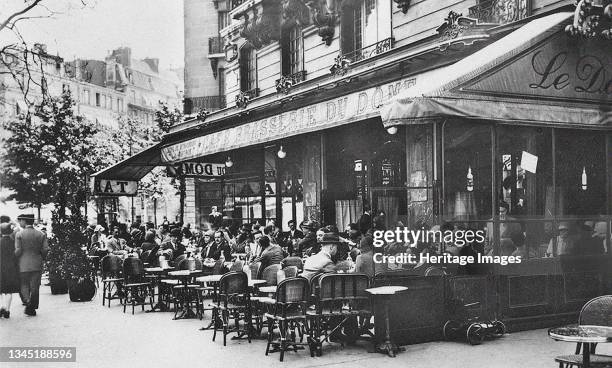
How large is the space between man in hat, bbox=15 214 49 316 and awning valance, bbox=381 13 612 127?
764cm

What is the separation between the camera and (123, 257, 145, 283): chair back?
14055mm

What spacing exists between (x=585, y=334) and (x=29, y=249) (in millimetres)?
10663

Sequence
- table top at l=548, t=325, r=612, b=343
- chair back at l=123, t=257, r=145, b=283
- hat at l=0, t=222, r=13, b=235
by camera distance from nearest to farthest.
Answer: table top at l=548, t=325, r=612, b=343, hat at l=0, t=222, r=13, b=235, chair back at l=123, t=257, r=145, b=283

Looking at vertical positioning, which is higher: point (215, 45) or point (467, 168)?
point (215, 45)

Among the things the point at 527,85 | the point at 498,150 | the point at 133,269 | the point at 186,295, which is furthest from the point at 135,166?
the point at 527,85

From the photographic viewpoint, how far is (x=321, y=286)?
920 cm

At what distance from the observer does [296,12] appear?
65.1 ft

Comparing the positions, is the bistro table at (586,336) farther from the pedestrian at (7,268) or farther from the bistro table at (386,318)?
the pedestrian at (7,268)

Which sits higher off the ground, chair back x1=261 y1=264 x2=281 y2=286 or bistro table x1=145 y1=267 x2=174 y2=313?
chair back x1=261 y1=264 x2=281 y2=286

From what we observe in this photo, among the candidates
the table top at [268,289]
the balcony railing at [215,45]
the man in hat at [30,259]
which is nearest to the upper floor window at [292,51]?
the man in hat at [30,259]

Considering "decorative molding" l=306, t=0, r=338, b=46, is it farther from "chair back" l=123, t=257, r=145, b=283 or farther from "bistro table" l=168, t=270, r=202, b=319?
"bistro table" l=168, t=270, r=202, b=319

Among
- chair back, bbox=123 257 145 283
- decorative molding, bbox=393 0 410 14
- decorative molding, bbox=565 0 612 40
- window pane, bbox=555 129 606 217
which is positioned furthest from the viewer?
decorative molding, bbox=393 0 410 14

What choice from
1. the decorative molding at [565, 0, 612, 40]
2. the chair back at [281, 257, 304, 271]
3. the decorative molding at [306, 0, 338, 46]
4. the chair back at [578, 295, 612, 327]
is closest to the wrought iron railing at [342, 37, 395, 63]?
the decorative molding at [306, 0, 338, 46]

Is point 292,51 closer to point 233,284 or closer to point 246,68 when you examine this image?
point 246,68
